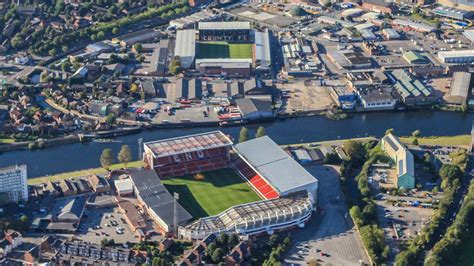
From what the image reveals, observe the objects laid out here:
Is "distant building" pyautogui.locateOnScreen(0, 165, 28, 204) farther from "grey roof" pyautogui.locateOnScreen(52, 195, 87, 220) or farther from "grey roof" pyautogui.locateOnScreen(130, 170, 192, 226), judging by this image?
"grey roof" pyautogui.locateOnScreen(130, 170, 192, 226)

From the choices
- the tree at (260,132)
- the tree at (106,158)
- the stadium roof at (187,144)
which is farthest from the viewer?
the tree at (260,132)

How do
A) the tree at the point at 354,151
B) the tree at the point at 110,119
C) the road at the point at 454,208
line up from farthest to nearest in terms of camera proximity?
1. the tree at the point at 110,119
2. the tree at the point at 354,151
3. the road at the point at 454,208

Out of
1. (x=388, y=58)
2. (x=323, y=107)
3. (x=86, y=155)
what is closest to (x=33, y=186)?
(x=86, y=155)

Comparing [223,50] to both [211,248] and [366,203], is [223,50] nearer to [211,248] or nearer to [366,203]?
[366,203]

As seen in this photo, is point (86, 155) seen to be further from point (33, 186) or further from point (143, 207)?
point (143, 207)

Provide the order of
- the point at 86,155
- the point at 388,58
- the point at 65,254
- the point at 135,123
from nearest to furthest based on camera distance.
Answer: the point at 65,254 → the point at 86,155 → the point at 135,123 → the point at 388,58

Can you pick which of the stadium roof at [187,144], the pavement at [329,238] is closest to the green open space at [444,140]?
the pavement at [329,238]

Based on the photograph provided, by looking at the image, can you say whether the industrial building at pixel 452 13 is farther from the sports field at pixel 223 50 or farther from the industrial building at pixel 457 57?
the sports field at pixel 223 50

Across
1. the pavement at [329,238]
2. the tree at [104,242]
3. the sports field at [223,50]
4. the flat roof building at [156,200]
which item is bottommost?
the pavement at [329,238]

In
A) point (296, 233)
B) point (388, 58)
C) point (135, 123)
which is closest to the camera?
point (296, 233)
